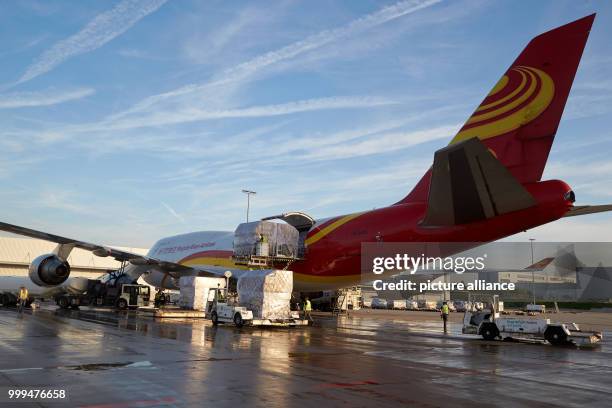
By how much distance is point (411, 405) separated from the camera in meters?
7.64

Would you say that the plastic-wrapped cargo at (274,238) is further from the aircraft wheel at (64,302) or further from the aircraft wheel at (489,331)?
the aircraft wheel at (64,302)

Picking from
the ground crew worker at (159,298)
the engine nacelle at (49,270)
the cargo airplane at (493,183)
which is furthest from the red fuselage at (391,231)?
the ground crew worker at (159,298)

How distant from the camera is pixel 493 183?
13.9 m

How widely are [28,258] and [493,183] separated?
2865 inches

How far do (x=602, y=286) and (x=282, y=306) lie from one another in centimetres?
12382

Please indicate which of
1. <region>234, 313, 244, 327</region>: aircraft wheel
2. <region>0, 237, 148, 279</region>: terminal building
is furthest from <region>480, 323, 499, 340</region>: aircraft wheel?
<region>0, 237, 148, 279</region>: terminal building

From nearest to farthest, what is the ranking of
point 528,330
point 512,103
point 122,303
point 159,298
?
point 512,103 → point 528,330 → point 122,303 → point 159,298

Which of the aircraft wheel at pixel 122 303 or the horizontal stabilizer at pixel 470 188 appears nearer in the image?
the horizontal stabilizer at pixel 470 188

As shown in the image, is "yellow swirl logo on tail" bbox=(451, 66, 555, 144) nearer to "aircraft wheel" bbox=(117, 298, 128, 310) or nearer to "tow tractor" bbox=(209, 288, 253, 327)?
"tow tractor" bbox=(209, 288, 253, 327)

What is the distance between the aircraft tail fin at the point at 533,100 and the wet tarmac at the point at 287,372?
629 centimetres

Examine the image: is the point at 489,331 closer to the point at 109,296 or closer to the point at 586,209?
the point at 586,209

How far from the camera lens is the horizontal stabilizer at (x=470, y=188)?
1201 cm

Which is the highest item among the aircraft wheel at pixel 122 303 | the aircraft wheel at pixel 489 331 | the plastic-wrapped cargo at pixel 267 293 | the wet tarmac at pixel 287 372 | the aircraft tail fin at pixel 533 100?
the aircraft tail fin at pixel 533 100

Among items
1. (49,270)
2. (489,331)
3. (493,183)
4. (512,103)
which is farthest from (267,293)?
(49,270)
